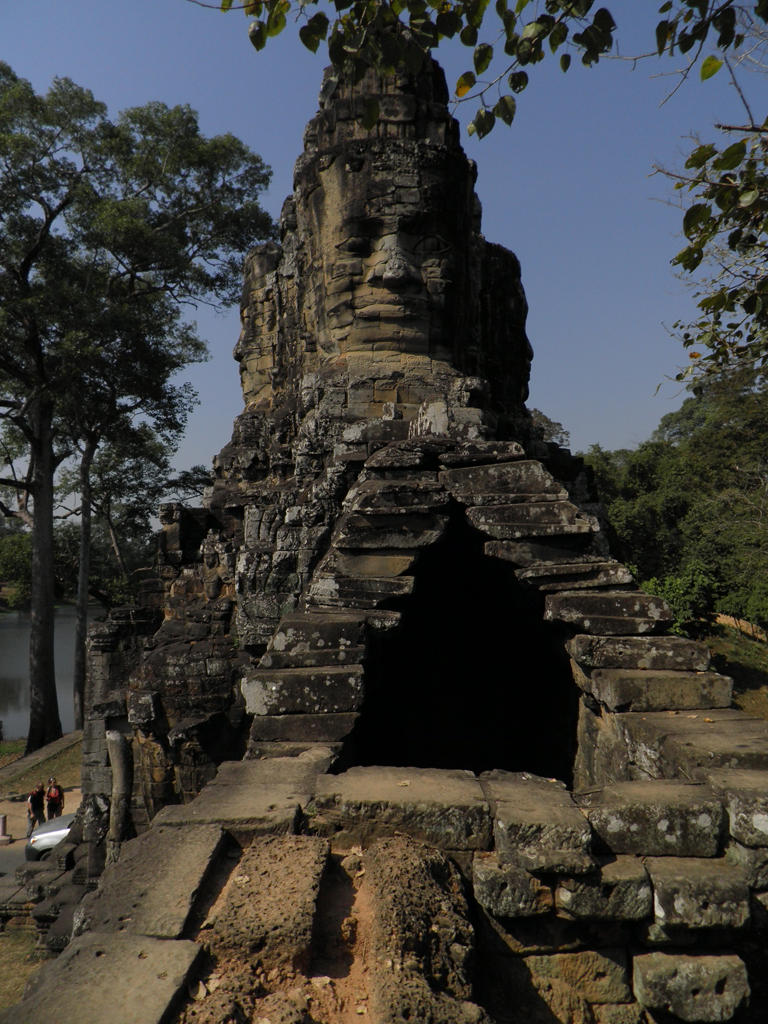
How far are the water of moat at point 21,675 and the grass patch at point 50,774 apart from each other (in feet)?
16.9

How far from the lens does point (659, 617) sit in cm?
413

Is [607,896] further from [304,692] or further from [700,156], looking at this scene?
[700,156]

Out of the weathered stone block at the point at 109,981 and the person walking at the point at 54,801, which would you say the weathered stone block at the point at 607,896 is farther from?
the person walking at the point at 54,801

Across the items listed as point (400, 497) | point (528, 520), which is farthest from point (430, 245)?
point (528, 520)

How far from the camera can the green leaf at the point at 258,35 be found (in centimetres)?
392

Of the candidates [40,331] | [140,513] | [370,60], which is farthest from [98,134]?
[370,60]

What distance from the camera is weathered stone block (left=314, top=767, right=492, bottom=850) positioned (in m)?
2.70

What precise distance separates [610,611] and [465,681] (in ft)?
12.3

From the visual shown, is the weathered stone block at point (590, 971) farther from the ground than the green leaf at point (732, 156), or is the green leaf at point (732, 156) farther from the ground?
the green leaf at point (732, 156)

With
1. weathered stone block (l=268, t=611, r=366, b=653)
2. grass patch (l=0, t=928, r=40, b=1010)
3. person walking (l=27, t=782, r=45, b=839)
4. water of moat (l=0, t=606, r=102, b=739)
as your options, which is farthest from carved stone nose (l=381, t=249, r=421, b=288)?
water of moat (l=0, t=606, r=102, b=739)

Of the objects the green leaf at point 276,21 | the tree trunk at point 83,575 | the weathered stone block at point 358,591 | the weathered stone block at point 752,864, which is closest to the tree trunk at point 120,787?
the weathered stone block at point 358,591

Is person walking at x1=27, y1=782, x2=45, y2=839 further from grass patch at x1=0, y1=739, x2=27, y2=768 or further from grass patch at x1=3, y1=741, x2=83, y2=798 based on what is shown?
grass patch at x1=0, y1=739, x2=27, y2=768

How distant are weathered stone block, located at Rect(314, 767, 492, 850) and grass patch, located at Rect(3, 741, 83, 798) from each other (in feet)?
43.7

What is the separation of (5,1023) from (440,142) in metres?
8.09
